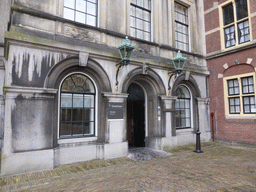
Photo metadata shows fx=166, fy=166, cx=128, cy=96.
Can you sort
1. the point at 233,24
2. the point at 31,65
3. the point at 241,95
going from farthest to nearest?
the point at 233,24 → the point at 241,95 → the point at 31,65

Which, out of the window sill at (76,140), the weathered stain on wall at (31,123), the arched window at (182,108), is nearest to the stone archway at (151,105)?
the arched window at (182,108)

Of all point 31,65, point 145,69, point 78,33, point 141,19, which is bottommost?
point 31,65

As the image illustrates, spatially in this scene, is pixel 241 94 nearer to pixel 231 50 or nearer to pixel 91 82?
pixel 231 50

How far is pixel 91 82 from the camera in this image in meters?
6.64

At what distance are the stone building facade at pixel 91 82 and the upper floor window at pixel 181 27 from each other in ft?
0.20

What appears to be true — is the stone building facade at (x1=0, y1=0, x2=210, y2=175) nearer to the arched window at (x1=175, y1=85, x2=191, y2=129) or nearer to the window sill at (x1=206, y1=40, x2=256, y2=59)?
the arched window at (x1=175, y1=85, x2=191, y2=129)

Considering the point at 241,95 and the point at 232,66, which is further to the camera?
the point at 232,66

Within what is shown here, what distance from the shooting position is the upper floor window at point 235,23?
8961 mm

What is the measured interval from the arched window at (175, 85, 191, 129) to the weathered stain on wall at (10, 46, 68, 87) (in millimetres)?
6578

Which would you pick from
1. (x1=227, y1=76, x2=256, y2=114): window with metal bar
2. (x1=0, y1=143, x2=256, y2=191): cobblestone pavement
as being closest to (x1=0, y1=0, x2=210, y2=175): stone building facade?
(x1=0, y1=143, x2=256, y2=191): cobblestone pavement

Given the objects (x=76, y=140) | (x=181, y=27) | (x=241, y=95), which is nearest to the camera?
(x=76, y=140)

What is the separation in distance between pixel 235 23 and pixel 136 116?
25.0 feet

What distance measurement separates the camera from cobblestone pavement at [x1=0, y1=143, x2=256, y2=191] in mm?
4098

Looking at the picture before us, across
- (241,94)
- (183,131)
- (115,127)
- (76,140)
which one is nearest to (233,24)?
(241,94)
